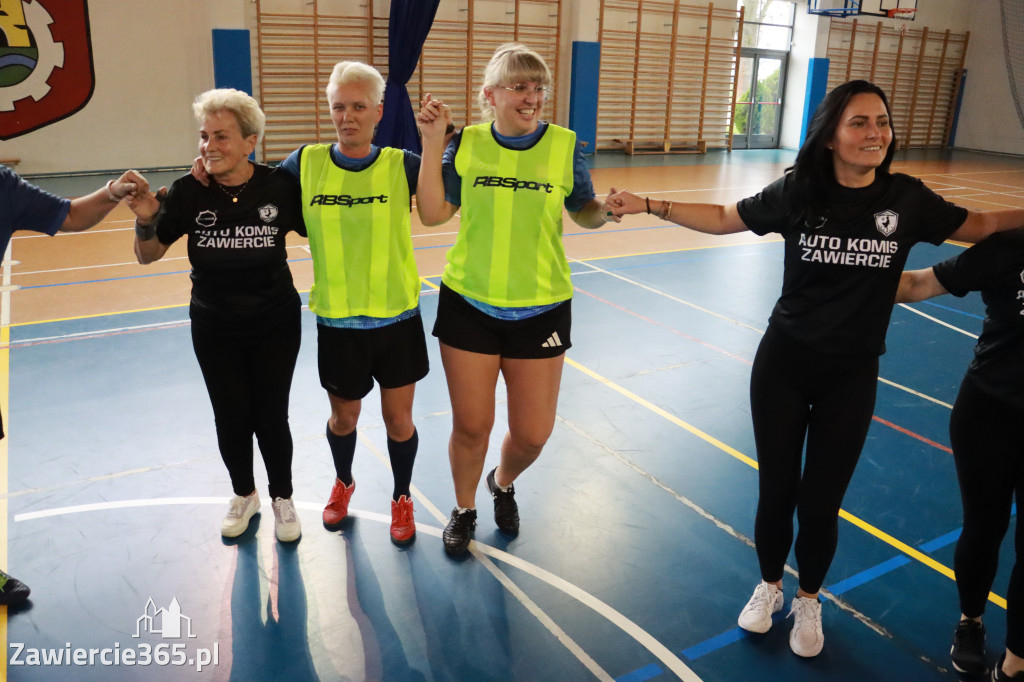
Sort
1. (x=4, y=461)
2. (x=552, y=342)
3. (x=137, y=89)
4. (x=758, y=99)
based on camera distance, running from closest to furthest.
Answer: (x=552, y=342)
(x=4, y=461)
(x=137, y=89)
(x=758, y=99)

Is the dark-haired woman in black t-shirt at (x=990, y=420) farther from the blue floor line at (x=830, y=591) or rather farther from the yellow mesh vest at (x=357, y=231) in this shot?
the yellow mesh vest at (x=357, y=231)

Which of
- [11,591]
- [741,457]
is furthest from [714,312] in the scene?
[11,591]

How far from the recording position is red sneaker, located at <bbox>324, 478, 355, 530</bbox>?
324 centimetres

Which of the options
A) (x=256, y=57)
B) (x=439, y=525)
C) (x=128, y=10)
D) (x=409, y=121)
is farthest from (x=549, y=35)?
(x=439, y=525)

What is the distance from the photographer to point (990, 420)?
2.28 metres

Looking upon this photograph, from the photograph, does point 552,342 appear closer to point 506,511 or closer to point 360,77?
point 506,511

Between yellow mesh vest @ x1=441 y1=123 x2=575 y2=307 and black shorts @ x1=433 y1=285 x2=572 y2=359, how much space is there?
68 millimetres

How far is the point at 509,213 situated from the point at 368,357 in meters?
0.75

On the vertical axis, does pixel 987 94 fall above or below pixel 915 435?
above

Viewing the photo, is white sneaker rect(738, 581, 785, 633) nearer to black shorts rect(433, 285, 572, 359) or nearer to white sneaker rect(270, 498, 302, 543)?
A: black shorts rect(433, 285, 572, 359)

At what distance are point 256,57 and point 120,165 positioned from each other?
273cm

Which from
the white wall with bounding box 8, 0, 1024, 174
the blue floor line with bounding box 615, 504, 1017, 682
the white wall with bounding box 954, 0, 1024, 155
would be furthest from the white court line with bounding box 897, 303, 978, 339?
the white wall with bounding box 954, 0, 1024, 155

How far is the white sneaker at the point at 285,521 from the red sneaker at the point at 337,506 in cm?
13

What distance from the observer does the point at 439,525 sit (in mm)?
3299
